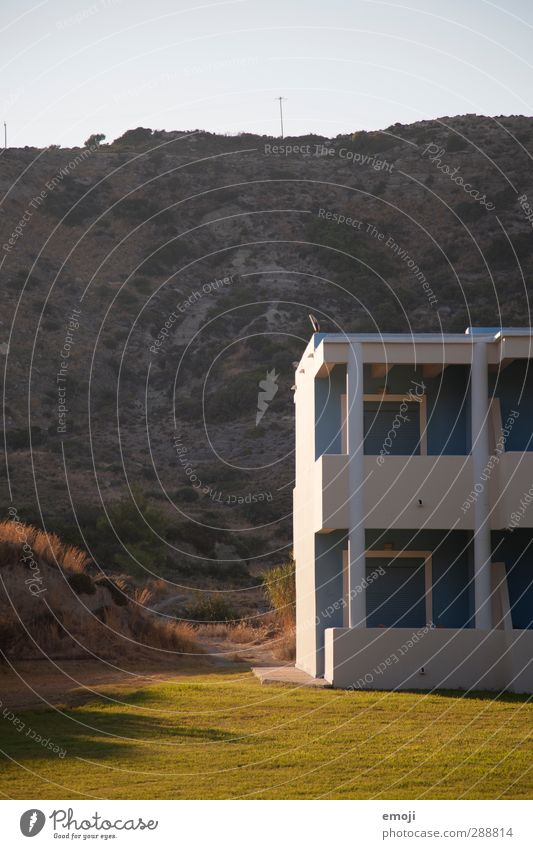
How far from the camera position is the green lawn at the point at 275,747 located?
11750 mm

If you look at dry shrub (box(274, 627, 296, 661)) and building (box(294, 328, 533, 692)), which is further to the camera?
dry shrub (box(274, 627, 296, 661))

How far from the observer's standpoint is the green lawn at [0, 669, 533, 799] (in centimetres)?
1175

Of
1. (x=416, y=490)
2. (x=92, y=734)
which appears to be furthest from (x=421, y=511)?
(x=92, y=734)

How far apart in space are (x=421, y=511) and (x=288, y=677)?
4.01 m

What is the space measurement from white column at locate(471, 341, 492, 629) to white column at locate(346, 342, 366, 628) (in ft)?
6.86

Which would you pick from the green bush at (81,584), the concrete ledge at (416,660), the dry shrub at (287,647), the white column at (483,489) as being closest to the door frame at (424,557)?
the white column at (483,489)

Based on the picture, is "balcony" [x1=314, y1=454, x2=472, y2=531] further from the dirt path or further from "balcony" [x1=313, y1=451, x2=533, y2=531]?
the dirt path

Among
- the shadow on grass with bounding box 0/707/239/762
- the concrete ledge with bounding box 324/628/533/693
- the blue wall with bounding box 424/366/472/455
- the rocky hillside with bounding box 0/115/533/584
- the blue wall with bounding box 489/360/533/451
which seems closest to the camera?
the shadow on grass with bounding box 0/707/239/762

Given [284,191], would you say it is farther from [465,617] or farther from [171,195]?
[465,617]

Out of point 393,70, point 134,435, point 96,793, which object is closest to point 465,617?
point 393,70

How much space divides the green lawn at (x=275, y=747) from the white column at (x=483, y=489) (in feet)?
9.13

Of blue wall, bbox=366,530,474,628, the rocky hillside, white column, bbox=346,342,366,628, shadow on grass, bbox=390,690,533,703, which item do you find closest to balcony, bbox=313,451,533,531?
white column, bbox=346,342,366,628

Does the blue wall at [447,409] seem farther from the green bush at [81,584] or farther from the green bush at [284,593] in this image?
the green bush at [284,593]

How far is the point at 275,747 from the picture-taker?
566 inches
